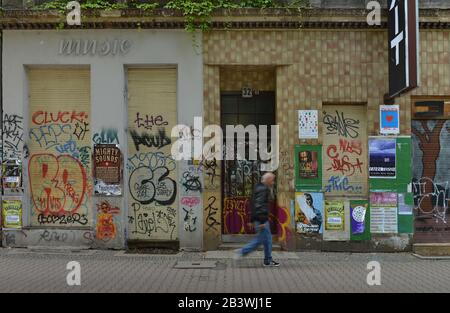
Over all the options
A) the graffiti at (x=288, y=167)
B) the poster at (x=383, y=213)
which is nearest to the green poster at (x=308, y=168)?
the graffiti at (x=288, y=167)

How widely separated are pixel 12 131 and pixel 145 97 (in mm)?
3217

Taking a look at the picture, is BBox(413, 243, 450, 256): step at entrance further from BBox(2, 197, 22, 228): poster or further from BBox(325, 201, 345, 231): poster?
BBox(2, 197, 22, 228): poster

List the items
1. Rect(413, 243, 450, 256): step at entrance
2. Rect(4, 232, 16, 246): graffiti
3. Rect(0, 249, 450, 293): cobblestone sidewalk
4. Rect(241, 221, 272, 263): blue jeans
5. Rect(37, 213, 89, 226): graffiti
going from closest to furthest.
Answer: Rect(0, 249, 450, 293): cobblestone sidewalk
Rect(241, 221, 272, 263): blue jeans
Rect(413, 243, 450, 256): step at entrance
Rect(4, 232, 16, 246): graffiti
Rect(37, 213, 89, 226): graffiti

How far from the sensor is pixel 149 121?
12602 millimetres

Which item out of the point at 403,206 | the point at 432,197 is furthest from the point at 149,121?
the point at 432,197

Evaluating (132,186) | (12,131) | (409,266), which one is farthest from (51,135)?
(409,266)

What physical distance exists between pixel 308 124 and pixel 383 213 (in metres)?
2.69

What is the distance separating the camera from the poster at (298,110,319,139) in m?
12.2

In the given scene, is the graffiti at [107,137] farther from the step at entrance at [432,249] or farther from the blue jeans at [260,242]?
the step at entrance at [432,249]

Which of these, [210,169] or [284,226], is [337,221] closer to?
[284,226]

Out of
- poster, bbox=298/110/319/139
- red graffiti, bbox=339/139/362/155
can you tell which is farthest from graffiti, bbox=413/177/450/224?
poster, bbox=298/110/319/139

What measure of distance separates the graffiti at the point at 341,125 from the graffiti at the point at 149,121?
389 cm

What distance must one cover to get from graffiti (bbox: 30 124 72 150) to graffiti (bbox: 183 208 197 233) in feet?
11.0

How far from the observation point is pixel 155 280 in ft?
30.1
